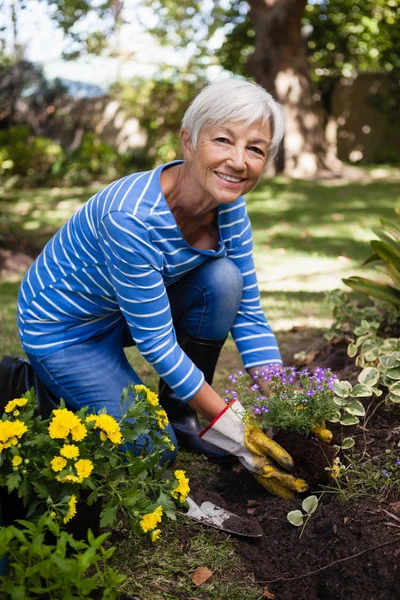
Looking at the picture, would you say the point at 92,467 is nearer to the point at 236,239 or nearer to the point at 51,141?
the point at 236,239

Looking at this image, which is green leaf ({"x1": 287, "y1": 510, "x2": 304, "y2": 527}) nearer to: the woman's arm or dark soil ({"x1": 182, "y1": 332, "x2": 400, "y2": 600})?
dark soil ({"x1": 182, "y1": 332, "x2": 400, "y2": 600})

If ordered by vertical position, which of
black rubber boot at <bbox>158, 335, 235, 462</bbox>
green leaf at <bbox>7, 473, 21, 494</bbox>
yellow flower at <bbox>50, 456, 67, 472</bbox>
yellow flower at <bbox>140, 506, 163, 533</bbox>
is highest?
yellow flower at <bbox>50, 456, 67, 472</bbox>

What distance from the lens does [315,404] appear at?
2.37m

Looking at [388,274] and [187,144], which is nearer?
[187,144]

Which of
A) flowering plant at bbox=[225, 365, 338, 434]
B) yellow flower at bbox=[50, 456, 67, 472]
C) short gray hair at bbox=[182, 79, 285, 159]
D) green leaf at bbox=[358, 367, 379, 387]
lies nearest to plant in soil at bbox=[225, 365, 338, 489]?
flowering plant at bbox=[225, 365, 338, 434]

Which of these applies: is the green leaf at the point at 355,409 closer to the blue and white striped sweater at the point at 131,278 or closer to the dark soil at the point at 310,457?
the dark soil at the point at 310,457

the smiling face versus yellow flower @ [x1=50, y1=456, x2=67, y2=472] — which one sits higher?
the smiling face

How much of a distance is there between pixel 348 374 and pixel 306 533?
112 cm

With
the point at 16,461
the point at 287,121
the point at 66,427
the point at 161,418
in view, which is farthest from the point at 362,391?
the point at 287,121

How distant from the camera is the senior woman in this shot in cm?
235

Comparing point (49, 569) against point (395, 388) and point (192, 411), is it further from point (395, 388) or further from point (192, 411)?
point (192, 411)

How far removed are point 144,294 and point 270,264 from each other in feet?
14.0

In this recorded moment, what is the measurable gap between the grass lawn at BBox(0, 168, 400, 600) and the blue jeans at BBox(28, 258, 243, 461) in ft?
1.46

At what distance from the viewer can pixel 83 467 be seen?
185 cm
